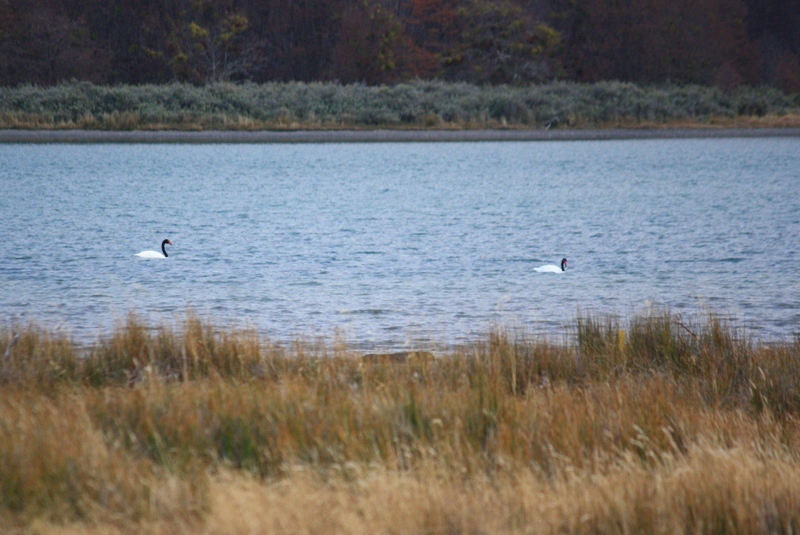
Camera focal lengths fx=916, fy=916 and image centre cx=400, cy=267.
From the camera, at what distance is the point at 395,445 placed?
16.9 feet

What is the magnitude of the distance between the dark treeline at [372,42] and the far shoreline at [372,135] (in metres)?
10.6

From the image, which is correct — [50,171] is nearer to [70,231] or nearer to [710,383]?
[70,231]

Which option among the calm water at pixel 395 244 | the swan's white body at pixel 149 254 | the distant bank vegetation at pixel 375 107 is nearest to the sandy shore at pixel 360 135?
the distant bank vegetation at pixel 375 107

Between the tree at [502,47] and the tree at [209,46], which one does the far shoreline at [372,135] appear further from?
the tree at [209,46]

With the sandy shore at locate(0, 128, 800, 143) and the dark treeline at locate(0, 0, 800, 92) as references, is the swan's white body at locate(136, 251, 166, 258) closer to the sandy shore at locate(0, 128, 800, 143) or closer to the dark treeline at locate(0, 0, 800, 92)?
the sandy shore at locate(0, 128, 800, 143)

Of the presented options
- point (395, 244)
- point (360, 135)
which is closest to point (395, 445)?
point (395, 244)

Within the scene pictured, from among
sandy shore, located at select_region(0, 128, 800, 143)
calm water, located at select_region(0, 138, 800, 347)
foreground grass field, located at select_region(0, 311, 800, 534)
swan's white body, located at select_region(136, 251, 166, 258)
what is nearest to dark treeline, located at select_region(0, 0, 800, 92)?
sandy shore, located at select_region(0, 128, 800, 143)

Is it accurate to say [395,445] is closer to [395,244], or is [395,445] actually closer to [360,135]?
[395,244]

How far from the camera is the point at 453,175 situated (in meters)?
38.6

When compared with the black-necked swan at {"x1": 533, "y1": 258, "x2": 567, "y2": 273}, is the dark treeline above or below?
above

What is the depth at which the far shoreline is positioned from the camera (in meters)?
49.9

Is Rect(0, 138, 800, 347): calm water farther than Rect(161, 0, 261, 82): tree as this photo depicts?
No

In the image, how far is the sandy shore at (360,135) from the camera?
163 feet

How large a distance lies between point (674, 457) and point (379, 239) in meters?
15.1
